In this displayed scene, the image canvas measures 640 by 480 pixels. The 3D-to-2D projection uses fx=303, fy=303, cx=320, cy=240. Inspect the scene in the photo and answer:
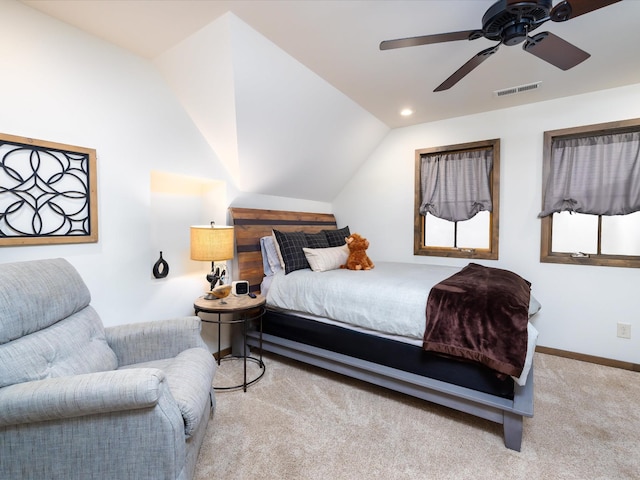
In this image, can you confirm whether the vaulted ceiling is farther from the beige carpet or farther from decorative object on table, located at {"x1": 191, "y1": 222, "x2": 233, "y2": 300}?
the beige carpet

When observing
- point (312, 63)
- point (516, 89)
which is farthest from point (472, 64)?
point (516, 89)

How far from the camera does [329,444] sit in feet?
5.90

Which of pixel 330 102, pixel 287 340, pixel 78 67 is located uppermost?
pixel 330 102

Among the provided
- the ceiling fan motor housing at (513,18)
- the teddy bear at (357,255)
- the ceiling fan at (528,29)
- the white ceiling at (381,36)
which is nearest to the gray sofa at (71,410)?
the white ceiling at (381,36)

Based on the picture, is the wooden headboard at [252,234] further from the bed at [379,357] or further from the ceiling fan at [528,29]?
the ceiling fan at [528,29]

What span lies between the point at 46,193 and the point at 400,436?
2640mm

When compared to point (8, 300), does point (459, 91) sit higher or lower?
higher

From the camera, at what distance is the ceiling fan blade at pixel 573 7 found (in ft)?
4.50

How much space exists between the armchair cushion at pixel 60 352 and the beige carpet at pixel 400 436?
0.80 meters

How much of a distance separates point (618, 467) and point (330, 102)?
3300 mm

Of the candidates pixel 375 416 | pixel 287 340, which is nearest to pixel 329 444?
pixel 375 416

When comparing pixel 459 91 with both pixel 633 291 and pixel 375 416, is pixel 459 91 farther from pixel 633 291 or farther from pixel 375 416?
pixel 375 416

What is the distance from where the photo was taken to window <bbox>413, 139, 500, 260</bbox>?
347 centimetres

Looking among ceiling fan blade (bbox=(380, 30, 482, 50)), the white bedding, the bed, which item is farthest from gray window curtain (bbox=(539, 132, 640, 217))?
ceiling fan blade (bbox=(380, 30, 482, 50))
